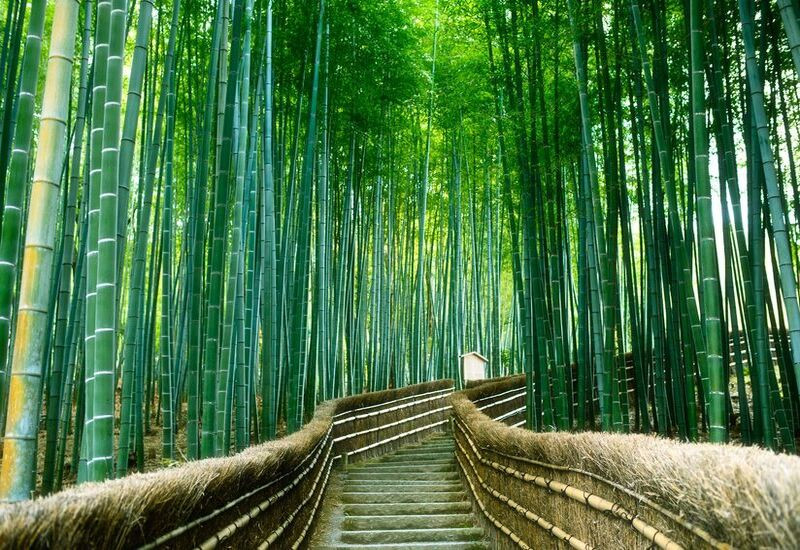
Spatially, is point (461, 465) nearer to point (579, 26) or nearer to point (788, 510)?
point (579, 26)

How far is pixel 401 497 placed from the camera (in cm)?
462

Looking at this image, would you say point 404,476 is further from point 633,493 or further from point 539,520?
point 633,493

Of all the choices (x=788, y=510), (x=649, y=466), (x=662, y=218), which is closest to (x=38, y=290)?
(x=649, y=466)

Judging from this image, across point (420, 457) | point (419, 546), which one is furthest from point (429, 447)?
point (419, 546)

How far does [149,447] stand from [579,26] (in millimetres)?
4620

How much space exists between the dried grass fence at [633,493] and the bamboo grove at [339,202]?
2.47ft

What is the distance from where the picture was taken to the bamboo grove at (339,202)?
2213 mm

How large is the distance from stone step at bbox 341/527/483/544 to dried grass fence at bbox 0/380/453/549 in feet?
0.93

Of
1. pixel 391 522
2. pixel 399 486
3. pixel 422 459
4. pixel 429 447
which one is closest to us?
pixel 391 522

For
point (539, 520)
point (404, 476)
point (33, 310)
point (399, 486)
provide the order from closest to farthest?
point (33, 310), point (539, 520), point (399, 486), point (404, 476)

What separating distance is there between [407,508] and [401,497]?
245mm

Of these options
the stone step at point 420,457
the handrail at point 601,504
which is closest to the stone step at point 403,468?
the stone step at point 420,457

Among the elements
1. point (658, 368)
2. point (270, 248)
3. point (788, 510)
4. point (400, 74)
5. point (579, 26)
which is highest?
point (400, 74)

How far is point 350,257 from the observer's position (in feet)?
22.9
